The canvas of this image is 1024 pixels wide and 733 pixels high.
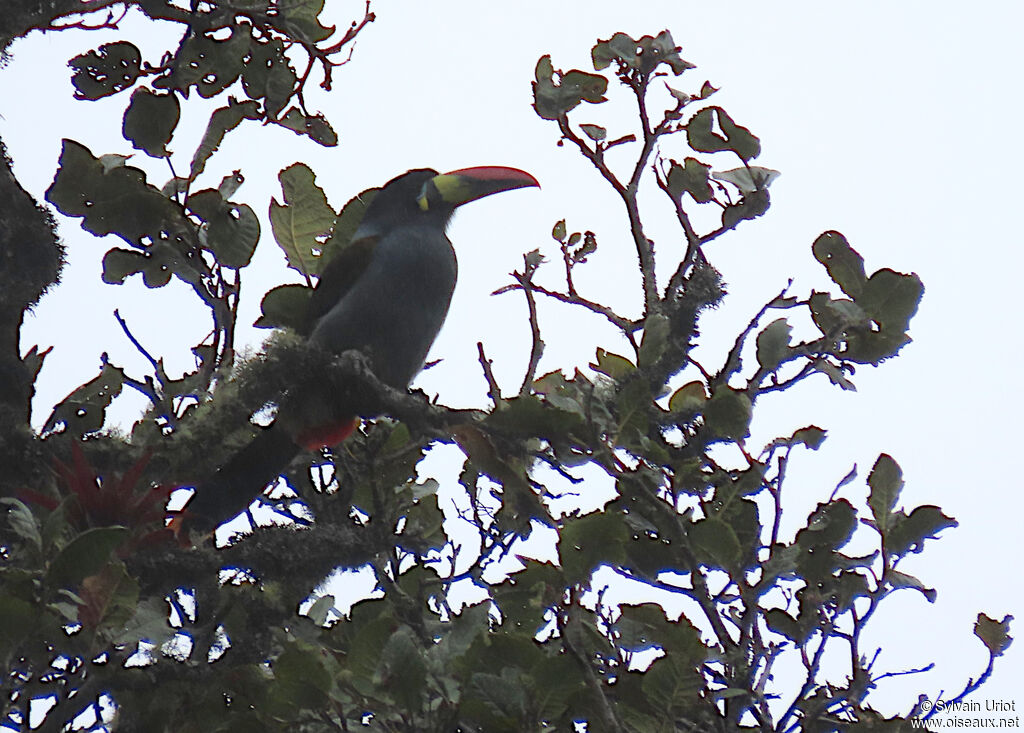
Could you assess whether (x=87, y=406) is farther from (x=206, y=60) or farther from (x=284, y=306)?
(x=206, y=60)

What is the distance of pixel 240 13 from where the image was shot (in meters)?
2.76

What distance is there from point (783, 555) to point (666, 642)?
236mm

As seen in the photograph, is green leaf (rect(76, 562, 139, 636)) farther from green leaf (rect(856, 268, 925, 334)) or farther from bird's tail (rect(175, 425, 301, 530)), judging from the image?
green leaf (rect(856, 268, 925, 334))

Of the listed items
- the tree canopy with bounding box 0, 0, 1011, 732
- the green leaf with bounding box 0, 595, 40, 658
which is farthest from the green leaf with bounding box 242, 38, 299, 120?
the green leaf with bounding box 0, 595, 40, 658

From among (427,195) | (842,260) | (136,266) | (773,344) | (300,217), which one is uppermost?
(427,195)

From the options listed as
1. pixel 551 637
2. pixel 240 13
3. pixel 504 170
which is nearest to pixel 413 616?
pixel 551 637

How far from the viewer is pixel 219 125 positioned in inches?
108

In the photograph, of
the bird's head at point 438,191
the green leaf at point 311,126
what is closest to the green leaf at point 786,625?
the green leaf at point 311,126

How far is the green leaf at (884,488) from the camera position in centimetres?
201

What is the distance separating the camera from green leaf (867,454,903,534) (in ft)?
6.60

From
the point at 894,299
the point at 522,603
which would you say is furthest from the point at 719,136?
the point at 522,603

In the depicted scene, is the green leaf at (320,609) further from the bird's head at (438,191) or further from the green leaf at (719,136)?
the bird's head at (438,191)

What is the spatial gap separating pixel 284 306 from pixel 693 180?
37.6 inches

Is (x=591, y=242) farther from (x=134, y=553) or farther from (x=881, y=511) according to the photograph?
(x=134, y=553)
